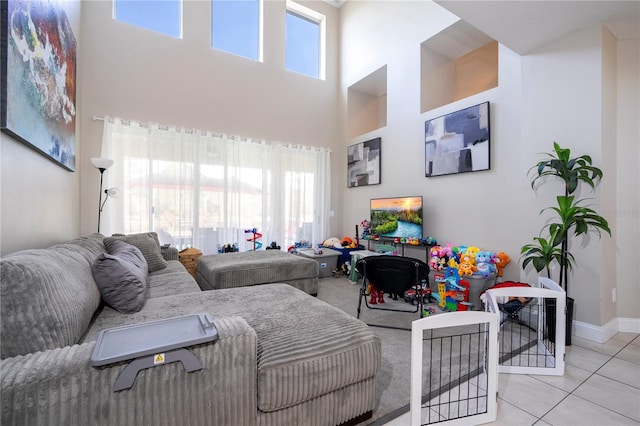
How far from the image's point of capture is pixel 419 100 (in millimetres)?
3965

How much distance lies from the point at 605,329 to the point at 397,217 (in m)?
2.36

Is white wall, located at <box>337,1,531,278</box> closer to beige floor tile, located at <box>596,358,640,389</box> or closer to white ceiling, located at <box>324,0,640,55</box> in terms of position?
white ceiling, located at <box>324,0,640,55</box>

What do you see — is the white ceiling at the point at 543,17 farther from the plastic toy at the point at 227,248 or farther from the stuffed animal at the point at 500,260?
the plastic toy at the point at 227,248

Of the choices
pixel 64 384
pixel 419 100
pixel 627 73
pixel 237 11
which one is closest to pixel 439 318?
pixel 64 384

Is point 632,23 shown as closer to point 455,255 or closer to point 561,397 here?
point 455,255

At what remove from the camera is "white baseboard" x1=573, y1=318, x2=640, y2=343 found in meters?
2.31

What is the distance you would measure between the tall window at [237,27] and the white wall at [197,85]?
148mm

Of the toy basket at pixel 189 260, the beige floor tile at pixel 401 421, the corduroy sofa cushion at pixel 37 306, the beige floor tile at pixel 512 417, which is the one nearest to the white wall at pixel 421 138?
the beige floor tile at pixel 512 417

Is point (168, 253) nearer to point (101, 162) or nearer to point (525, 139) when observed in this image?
point (101, 162)

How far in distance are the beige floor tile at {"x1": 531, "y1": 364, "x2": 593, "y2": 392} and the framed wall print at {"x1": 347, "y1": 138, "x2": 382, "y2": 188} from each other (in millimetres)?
3285

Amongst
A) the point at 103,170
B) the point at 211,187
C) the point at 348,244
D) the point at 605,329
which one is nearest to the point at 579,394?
the point at 605,329

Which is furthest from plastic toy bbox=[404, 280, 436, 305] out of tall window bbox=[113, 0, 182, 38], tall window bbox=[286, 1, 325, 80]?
tall window bbox=[113, 0, 182, 38]

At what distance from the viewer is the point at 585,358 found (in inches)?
80.7

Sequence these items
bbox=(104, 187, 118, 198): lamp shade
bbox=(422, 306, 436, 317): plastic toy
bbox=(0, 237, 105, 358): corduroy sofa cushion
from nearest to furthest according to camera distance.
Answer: bbox=(0, 237, 105, 358): corduroy sofa cushion < bbox=(422, 306, 436, 317): plastic toy < bbox=(104, 187, 118, 198): lamp shade
